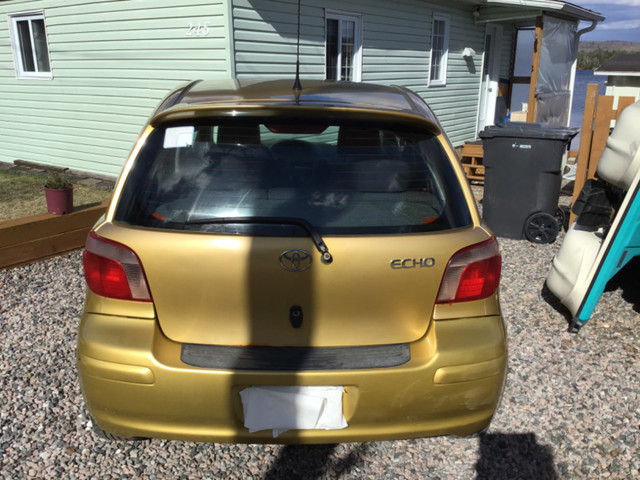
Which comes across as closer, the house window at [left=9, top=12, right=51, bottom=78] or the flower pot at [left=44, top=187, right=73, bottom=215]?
the flower pot at [left=44, top=187, right=73, bottom=215]

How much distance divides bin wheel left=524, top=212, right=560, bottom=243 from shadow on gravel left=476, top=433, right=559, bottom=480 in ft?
12.3

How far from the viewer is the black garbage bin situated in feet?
19.8

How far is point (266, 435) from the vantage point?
201cm

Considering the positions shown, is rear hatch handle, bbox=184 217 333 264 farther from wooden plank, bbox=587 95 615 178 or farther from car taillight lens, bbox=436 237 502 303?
wooden plank, bbox=587 95 615 178

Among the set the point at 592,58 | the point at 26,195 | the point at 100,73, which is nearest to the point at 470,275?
the point at 26,195

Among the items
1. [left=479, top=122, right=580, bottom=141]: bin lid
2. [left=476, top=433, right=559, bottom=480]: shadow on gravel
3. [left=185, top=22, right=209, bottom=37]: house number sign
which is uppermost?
[left=185, top=22, right=209, bottom=37]: house number sign

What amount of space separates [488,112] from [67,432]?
14.6 metres

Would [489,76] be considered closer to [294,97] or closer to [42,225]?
[42,225]

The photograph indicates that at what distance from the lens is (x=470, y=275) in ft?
6.88

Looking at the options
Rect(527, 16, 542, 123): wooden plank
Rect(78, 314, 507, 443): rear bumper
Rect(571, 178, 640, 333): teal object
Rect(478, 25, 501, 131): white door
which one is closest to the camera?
Rect(78, 314, 507, 443): rear bumper

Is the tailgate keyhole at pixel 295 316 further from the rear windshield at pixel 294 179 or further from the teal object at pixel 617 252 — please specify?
the teal object at pixel 617 252

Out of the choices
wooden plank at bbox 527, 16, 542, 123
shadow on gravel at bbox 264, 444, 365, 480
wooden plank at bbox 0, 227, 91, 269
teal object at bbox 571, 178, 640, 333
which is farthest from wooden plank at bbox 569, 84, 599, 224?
wooden plank at bbox 527, 16, 542, 123

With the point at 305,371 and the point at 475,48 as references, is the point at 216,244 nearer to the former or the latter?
the point at 305,371

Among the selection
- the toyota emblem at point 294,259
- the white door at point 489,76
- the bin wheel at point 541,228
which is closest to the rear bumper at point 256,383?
the toyota emblem at point 294,259
